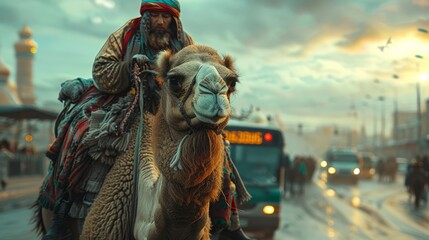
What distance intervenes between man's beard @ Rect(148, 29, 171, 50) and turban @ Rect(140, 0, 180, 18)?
0.16m

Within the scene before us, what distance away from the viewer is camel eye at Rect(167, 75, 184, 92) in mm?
3184

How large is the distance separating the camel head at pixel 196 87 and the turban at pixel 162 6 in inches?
38.4

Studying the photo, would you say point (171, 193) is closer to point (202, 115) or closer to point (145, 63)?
point (202, 115)

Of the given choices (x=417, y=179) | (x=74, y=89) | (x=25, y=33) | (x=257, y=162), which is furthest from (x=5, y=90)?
(x=74, y=89)

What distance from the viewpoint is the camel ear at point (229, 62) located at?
344 centimetres

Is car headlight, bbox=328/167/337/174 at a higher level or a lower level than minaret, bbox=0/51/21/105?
lower

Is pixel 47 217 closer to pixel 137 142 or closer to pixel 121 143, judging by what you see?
pixel 121 143

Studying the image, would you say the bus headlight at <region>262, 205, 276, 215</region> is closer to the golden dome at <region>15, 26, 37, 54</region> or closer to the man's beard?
the man's beard

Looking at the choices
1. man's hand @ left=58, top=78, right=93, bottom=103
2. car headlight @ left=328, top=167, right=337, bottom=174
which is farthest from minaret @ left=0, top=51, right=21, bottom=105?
man's hand @ left=58, top=78, right=93, bottom=103

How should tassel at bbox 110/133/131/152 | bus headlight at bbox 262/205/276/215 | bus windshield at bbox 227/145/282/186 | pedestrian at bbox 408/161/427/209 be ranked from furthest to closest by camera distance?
pedestrian at bbox 408/161/427/209
bus windshield at bbox 227/145/282/186
bus headlight at bbox 262/205/276/215
tassel at bbox 110/133/131/152

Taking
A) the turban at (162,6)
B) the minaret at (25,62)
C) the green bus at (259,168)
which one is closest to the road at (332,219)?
the green bus at (259,168)

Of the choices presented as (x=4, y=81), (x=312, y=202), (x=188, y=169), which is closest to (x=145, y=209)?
(x=188, y=169)

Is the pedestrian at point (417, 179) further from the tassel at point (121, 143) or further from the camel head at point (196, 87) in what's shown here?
the camel head at point (196, 87)

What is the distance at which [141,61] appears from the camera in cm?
430
